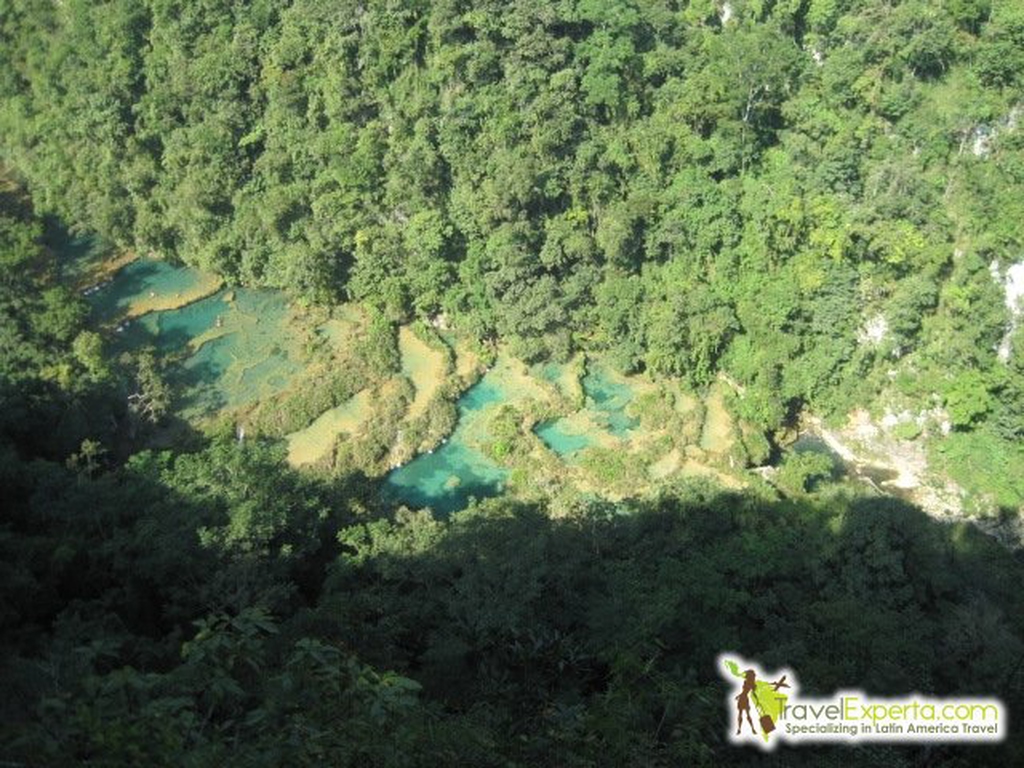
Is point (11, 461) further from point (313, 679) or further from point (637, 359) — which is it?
point (637, 359)

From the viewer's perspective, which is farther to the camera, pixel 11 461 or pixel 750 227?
pixel 750 227

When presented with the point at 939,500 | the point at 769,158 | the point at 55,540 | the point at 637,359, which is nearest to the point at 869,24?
the point at 769,158

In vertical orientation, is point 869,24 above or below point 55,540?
above

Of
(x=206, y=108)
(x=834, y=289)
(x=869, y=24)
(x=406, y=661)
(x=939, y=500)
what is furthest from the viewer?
(x=206, y=108)
